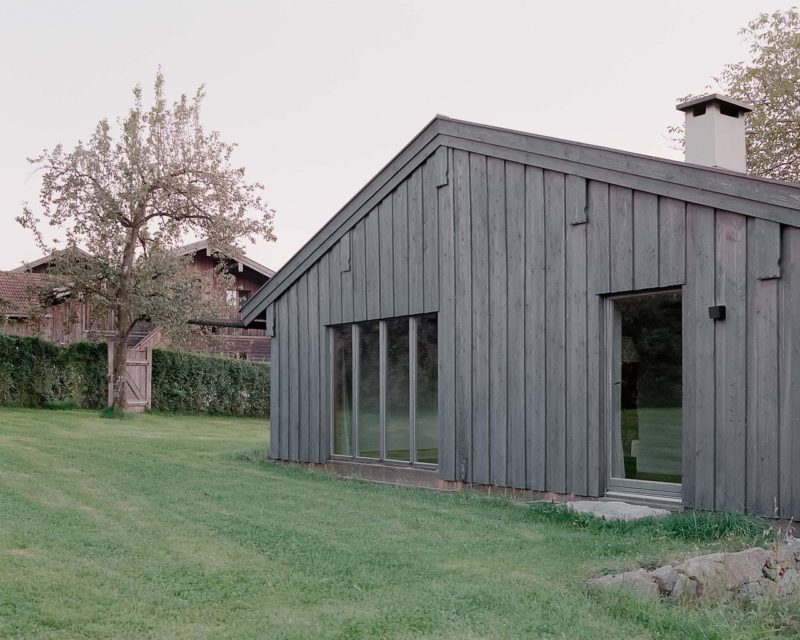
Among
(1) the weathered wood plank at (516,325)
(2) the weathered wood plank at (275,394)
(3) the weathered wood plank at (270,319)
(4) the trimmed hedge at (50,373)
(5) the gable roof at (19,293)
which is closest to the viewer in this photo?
(1) the weathered wood plank at (516,325)

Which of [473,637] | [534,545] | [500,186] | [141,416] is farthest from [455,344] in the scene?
[141,416]

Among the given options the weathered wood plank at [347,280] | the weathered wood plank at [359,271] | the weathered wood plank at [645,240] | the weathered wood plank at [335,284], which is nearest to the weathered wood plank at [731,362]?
the weathered wood plank at [645,240]

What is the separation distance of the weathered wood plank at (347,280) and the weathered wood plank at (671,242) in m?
4.78

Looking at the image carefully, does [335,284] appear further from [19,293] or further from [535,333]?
[19,293]

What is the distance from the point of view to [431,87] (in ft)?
54.1

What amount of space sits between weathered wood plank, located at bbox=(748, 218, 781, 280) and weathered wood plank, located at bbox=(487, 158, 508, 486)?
9.41 feet

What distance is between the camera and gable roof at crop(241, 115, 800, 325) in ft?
22.7

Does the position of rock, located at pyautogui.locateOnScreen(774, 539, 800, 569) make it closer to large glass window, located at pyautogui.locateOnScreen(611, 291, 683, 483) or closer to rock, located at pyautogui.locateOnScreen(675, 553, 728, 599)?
rock, located at pyautogui.locateOnScreen(675, 553, 728, 599)

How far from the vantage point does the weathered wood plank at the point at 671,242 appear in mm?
7531

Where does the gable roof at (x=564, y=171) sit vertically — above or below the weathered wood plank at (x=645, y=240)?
above

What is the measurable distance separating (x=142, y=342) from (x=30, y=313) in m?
5.13

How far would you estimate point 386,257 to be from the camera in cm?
1095

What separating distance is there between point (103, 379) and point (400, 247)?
14.9 metres

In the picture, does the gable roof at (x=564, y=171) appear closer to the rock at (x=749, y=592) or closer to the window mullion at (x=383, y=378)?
the window mullion at (x=383, y=378)
